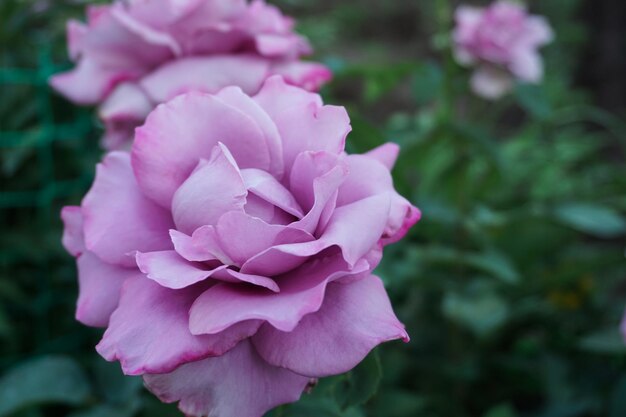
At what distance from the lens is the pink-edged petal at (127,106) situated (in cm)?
54

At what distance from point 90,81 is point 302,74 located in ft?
0.66

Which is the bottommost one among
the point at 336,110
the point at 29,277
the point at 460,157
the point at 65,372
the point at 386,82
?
the point at 29,277

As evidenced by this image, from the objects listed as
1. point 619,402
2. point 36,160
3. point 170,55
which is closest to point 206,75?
point 170,55

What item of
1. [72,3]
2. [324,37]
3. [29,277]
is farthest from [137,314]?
[324,37]

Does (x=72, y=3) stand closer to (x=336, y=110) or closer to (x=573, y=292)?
(x=336, y=110)

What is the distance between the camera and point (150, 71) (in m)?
0.58

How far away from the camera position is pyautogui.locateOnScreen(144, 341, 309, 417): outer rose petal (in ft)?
1.18

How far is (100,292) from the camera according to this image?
1.34 ft

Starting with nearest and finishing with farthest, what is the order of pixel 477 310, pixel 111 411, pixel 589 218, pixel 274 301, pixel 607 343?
pixel 274 301 < pixel 111 411 < pixel 607 343 < pixel 477 310 < pixel 589 218

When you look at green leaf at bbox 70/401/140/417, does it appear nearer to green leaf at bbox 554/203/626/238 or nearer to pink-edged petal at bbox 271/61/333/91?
pink-edged petal at bbox 271/61/333/91

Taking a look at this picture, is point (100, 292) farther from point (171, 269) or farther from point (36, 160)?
point (36, 160)

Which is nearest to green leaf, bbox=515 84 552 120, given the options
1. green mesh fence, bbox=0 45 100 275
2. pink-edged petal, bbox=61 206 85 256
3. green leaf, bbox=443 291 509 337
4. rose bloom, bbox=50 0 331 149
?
green leaf, bbox=443 291 509 337

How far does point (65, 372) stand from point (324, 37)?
76 centimetres

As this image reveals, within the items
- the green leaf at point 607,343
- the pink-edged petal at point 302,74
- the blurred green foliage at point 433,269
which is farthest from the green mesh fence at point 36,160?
the green leaf at point 607,343
